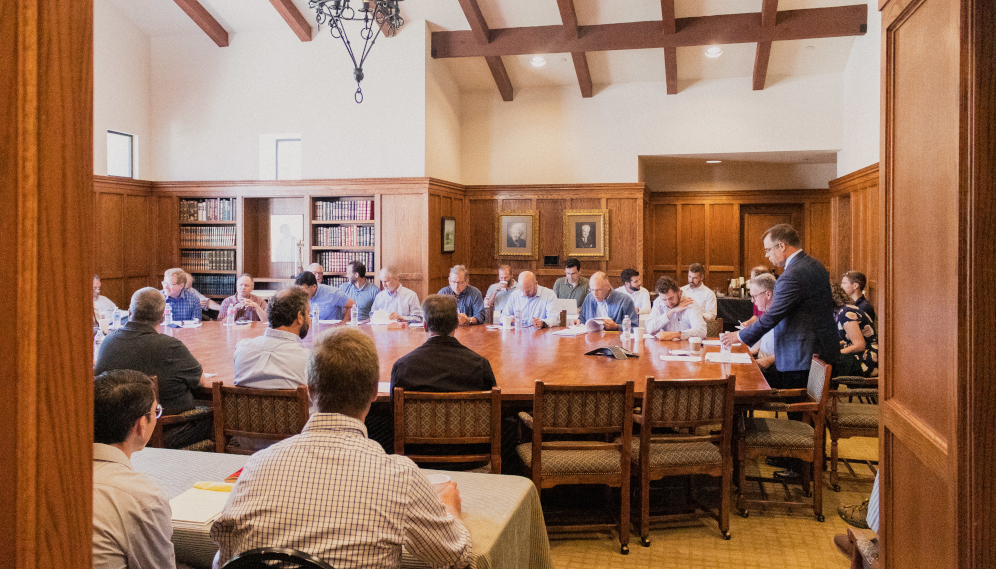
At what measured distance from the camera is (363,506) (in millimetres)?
1685

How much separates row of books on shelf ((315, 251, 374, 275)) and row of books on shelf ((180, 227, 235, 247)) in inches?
52.8

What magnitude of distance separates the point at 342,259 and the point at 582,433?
6.84 m

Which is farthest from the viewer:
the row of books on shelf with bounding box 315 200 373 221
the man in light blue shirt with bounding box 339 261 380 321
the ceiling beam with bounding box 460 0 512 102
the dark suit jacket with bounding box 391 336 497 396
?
the row of books on shelf with bounding box 315 200 373 221

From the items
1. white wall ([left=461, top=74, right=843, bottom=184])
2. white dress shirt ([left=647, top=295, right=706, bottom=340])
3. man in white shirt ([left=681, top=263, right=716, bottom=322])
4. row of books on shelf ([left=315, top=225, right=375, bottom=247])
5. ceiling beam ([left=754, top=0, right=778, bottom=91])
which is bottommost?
white dress shirt ([left=647, top=295, right=706, bottom=340])

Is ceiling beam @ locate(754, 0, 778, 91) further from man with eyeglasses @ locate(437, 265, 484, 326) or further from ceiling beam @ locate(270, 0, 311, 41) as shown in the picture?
ceiling beam @ locate(270, 0, 311, 41)

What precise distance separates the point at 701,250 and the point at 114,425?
12.0 m

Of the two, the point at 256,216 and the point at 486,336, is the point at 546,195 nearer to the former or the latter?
the point at 256,216

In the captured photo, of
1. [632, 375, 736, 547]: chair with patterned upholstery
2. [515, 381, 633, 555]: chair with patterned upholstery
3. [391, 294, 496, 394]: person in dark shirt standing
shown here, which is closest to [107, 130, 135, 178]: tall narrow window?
[391, 294, 496, 394]: person in dark shirt standing

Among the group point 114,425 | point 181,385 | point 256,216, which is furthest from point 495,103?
point 114,425

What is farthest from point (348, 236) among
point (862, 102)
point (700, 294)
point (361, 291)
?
point (862, 102)

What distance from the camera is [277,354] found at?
379cm

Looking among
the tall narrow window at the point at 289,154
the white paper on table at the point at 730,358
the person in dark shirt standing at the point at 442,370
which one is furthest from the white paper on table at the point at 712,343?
the tall narrow window at the point at 289,154

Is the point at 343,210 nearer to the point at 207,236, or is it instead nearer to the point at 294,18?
the point at 207,236

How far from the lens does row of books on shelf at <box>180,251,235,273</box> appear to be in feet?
33.0
